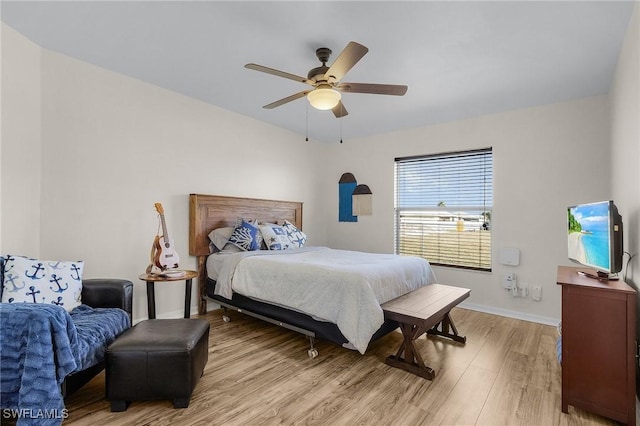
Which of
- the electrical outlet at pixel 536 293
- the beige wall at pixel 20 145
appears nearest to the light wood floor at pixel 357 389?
the electrical outlet at pixel 536 293

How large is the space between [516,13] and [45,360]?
324 centimetres

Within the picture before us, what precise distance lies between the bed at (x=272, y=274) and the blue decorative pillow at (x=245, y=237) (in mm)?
200

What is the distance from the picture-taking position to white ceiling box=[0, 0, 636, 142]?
77.2 inches

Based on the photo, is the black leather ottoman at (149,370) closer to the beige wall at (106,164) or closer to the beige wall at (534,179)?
the beige wall at (106,164)

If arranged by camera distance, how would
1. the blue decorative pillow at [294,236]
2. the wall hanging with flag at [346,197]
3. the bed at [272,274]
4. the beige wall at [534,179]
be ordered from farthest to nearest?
1. the wall hanging with flag at [346,197]
2. the blue decorative pillow at [294,236]
3. the beige wall at [534,179]
4. the bed at [272,274]

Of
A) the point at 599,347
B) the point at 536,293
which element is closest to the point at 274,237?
the point at 599,347

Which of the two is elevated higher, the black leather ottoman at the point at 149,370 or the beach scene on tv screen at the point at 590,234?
the beach scene on tv screen at the point at 590,234

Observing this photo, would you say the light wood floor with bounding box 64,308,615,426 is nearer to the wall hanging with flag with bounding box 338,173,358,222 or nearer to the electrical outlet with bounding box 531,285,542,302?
the electrical outlet with bounding box 531,285,542,302

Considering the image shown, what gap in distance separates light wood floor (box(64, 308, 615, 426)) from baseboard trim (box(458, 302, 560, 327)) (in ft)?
2.11

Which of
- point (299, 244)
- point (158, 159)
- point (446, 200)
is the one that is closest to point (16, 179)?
point (158, 159)

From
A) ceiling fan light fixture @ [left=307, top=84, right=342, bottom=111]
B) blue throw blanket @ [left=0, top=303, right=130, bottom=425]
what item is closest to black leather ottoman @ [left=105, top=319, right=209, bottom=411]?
blue throw blanket @ [left=0, top=303, right=130, bottom=425]

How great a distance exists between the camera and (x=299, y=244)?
4.05 metres

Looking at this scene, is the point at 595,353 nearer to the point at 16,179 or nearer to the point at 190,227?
the point at 190,227

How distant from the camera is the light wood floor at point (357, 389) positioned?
1.77 metres
